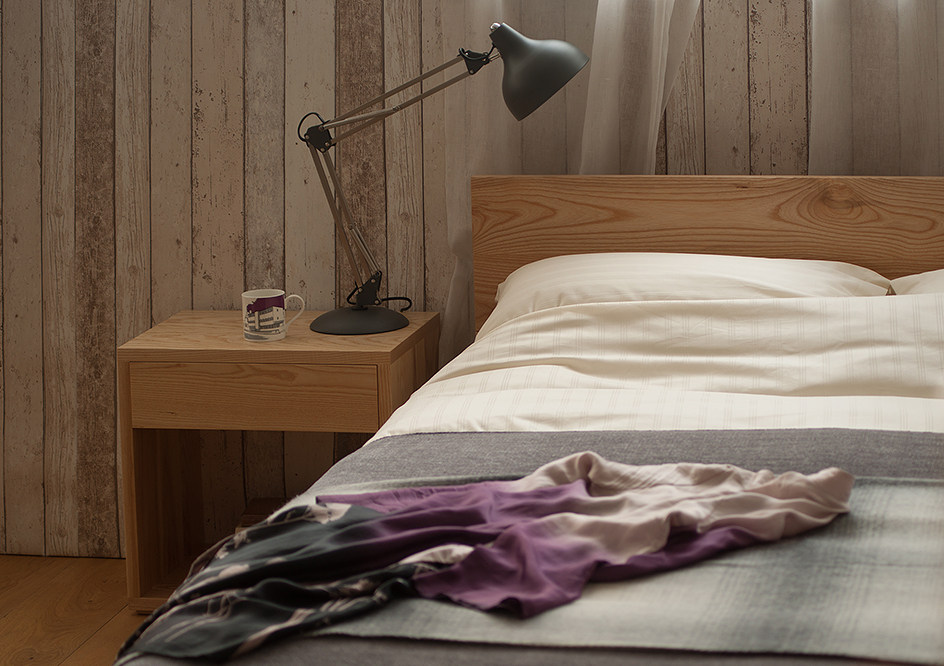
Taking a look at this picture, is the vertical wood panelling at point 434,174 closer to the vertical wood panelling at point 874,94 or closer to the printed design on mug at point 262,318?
the printed design on mug at point 262,318

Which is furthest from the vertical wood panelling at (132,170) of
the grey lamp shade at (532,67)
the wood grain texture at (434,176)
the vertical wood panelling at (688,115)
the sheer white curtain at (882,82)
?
the sheer white curtain at (882,82)

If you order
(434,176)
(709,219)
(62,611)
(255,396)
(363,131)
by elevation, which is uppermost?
(363,131)

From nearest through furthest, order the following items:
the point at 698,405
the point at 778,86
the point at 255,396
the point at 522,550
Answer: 1. the point at 522,550
2. the point at 698,405
3. the point at 255,396
4. the point at 778,86

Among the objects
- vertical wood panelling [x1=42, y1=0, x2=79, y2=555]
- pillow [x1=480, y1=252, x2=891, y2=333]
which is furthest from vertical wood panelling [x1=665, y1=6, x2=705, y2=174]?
vertical wood panelling [x1=42, y1=0, x2=79, y2=555]

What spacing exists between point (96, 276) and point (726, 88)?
156 cm

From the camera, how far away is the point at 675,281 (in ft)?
4.84

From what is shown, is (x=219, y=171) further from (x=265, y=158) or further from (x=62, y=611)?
(x=62, y=611)

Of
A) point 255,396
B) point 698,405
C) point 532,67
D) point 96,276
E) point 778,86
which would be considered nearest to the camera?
point 698,405

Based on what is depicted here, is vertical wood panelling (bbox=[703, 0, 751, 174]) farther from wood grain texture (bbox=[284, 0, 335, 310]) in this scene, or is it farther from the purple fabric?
the purple fabric

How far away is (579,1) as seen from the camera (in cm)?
188

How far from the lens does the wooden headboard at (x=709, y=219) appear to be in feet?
5.61

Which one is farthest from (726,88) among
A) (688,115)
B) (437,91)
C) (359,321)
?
(359,321)

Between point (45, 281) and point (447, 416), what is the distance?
141 centimetres

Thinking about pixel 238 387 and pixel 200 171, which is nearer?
pixel 238 387
